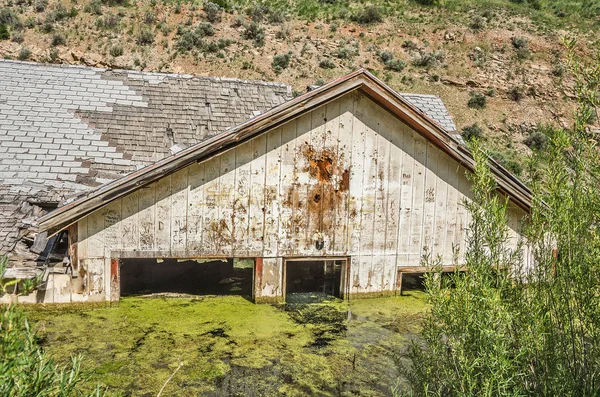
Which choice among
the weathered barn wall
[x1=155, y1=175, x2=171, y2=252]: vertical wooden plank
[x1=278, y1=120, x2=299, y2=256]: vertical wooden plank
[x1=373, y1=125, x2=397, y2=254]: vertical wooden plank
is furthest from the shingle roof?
[x1=155, y1=175, x2=171, y2=252]: vertical wooden plank

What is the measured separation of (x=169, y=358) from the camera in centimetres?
699

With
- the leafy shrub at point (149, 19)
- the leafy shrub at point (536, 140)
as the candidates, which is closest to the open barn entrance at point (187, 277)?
the leafy shrub at point (536, 140)

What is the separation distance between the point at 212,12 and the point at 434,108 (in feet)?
98.5

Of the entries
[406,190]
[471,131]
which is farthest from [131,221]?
[471,131]

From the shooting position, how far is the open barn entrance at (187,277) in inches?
411

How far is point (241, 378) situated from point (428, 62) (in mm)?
33932

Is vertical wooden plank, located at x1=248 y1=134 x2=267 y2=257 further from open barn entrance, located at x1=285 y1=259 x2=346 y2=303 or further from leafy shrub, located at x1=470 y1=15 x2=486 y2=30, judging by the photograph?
leafy shrub, located at x1=470 y1=15 x2=486 y2=30

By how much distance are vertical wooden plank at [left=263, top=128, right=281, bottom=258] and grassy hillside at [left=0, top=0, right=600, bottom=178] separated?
896 inches

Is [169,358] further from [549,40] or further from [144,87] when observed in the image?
[549,40]

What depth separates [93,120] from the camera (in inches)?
424

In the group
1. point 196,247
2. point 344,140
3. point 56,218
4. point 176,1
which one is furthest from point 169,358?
point 176,1

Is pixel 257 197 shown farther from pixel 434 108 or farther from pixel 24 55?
pixel 24 55

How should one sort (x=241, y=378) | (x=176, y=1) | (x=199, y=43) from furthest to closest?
1. (x=176, y=1)
2. (x=199, y=43)
3. (x=241, y=378)

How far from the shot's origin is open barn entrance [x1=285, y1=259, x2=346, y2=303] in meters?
9.97
